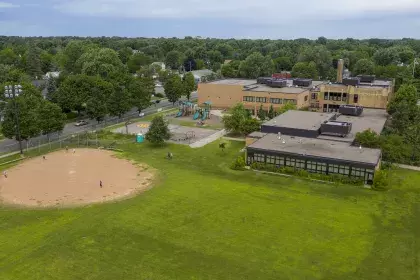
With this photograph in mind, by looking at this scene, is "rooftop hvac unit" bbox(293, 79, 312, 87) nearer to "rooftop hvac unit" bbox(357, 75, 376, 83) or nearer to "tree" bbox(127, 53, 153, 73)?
"rooftop hvac unit" bbox(357, 75, 376, 83)

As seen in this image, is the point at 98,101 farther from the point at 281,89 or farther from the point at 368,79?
the point at 368,79

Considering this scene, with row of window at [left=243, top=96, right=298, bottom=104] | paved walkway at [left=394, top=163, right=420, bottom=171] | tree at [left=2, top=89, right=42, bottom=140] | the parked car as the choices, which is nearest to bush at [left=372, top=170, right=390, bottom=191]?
paved walkway at [left=394, top=163, right=420, bottom=171]

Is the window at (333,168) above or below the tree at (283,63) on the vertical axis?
below

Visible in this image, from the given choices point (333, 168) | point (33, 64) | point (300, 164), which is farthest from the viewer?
point (33, 64)

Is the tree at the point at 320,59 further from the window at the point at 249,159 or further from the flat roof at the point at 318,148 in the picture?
the window at the point at 249,159

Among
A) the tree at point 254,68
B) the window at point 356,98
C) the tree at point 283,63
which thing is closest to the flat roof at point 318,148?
Result: the window at point 356,98

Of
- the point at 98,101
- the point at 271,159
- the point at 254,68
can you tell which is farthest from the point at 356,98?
the point at 98,101

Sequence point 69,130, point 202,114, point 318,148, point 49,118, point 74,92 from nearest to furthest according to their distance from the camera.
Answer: point 318,148 < point 49,118 < point 69,130 < point 74,92 < point 202,114
